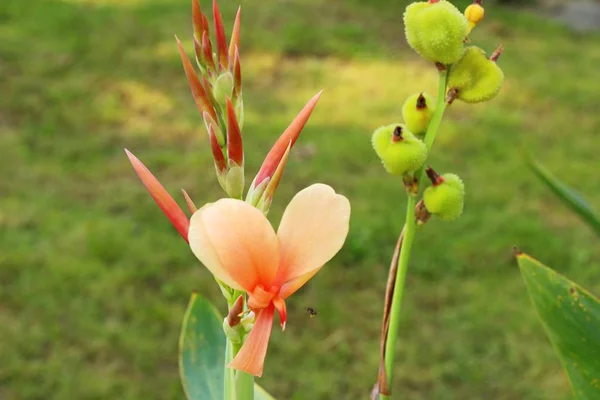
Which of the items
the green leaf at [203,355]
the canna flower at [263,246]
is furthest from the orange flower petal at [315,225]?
the green leaf at [203,355]

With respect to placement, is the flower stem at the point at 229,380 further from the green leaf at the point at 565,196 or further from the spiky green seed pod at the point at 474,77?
the green leaf at the point at 565,196

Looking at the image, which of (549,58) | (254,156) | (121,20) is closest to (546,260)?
(254,156)

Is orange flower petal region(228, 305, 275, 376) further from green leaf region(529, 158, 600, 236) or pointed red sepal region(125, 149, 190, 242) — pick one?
green leaf region(529, 158, 600, 236)

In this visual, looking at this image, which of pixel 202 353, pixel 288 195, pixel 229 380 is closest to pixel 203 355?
pixel 202 353

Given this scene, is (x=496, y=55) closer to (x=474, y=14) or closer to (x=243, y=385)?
(x=474, y=14)

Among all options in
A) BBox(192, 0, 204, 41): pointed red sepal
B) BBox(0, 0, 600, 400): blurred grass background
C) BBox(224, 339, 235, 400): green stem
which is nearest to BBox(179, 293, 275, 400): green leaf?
BBox(224, 339, 235, 400): green stem

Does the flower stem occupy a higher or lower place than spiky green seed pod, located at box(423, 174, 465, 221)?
lower

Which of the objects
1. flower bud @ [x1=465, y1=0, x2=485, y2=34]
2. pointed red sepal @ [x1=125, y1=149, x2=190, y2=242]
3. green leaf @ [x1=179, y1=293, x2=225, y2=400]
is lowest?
green leaf @ [x1=179, y1=293, x2=225, y2=400]
